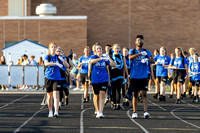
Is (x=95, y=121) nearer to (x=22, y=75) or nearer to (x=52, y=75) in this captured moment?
(x=52, y=75)

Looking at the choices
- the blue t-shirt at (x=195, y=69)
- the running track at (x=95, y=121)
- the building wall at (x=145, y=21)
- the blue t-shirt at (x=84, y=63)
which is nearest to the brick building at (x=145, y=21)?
the building wall at (x=145, y=21)

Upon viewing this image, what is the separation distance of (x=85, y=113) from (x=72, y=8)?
2736cm

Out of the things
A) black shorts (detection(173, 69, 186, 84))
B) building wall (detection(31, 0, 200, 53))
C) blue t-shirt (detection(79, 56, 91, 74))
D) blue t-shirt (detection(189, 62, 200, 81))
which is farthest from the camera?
building wall (detection(31, 0, 200, 53))

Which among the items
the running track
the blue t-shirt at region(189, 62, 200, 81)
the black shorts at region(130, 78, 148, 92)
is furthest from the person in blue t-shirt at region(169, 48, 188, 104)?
the black shorts at region(130, 78, 148, 92)

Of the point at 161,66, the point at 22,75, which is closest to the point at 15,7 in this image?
the point at 22,75

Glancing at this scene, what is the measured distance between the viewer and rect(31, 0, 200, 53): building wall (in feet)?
133

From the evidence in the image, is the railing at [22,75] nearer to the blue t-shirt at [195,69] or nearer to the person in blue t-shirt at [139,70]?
the blue t-shirt at [195,69]

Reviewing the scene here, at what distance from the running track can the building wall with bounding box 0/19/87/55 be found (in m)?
20.2

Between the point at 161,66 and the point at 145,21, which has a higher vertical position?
the point at 145,21

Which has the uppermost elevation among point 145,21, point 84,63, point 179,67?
point 145,21

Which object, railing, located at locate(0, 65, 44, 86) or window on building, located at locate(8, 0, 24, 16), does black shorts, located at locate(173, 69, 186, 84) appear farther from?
window on building, located at locate(8, 0, 24, 16)

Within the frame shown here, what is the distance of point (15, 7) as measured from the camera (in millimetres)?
39281

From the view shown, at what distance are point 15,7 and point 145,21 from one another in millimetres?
10879

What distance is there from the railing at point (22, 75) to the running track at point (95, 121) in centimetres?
1004
